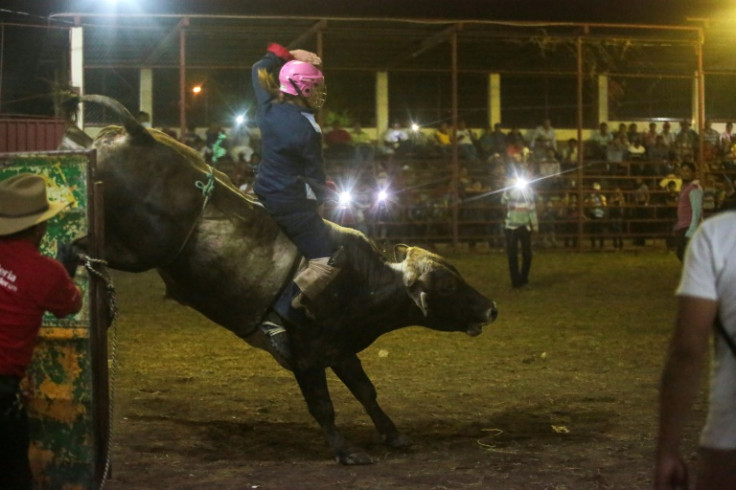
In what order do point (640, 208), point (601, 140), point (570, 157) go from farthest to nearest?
point (601, 140)
point (570, 157)
point (640, 208)

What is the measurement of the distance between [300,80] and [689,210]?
8.42m

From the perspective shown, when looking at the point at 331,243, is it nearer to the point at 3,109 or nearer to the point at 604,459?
the point at 604,459

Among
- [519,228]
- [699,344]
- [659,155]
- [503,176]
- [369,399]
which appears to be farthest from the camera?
[659,155]

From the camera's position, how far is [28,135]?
17.9 metres

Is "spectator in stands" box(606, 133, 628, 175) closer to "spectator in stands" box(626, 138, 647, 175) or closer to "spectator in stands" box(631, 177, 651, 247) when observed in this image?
"spectator in stands" box(626, 138, 647, 175)

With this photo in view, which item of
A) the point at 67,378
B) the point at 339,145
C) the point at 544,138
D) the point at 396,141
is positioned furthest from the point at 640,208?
the point at 67,378

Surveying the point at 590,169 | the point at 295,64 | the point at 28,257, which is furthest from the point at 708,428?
the point at 590,169

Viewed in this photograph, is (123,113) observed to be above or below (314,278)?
above

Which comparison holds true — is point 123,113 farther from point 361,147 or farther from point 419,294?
point 361,147

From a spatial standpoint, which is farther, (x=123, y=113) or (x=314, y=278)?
(x=314, y=278)

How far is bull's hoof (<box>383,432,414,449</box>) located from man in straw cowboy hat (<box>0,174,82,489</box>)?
2.87m

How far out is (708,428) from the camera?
113 inches

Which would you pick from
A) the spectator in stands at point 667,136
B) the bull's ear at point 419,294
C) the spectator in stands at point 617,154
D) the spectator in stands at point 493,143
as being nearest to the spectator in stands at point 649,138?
the spectator in stands at point 667,136

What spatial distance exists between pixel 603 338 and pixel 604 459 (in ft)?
15.6
